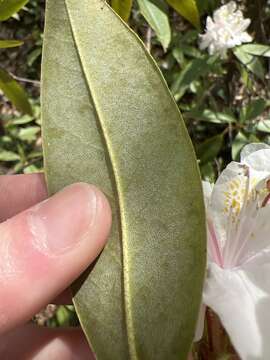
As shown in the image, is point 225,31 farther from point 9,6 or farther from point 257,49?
point 9,6

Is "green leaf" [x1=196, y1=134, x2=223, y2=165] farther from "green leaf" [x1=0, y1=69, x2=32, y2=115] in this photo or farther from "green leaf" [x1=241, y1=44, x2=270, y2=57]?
"green leaf" [x1=0, y1=69, x2=32, y2=115]

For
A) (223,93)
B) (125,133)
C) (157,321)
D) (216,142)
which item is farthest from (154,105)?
(223,93)

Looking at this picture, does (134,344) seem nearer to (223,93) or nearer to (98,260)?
(98,260)

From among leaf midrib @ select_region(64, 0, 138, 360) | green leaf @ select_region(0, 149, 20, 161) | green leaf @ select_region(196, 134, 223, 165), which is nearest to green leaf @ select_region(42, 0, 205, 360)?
leaf midrib @ select_region(64, 0, 138, 360)

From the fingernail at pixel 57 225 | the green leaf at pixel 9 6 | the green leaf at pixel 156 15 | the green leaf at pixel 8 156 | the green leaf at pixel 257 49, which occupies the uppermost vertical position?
the green leaf at pixel 9 6

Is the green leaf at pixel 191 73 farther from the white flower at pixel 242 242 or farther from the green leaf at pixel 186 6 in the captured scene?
the white flower at pixel 242 242

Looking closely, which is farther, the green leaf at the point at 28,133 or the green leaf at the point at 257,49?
the green leaf at the point at 28,133

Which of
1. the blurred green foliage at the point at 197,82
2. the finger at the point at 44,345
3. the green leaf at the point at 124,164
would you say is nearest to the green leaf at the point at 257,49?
the blurred green foliage at the point at 197,82
